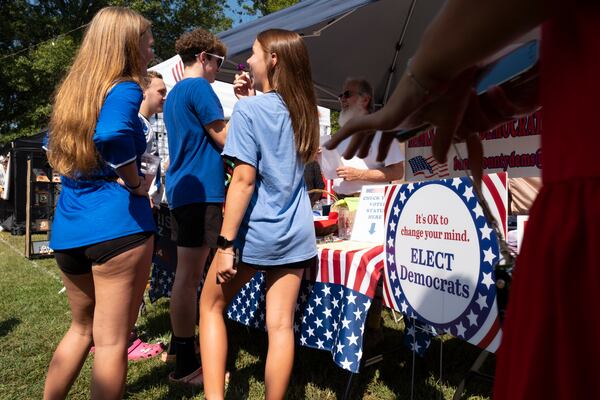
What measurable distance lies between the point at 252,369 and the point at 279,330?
1037 mm

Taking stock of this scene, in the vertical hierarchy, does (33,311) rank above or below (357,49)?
below

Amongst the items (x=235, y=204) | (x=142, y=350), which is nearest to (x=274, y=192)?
(x=235, y=204)

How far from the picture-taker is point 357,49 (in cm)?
491

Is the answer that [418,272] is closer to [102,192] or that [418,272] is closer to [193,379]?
[102,192]

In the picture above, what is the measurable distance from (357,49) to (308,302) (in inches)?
130

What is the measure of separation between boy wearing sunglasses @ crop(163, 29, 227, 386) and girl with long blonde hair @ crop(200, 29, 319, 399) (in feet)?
1.50

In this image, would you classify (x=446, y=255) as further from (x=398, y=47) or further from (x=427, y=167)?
(x=398, y=47)

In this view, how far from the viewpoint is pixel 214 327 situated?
2.05 meters

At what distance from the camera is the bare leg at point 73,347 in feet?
6.18

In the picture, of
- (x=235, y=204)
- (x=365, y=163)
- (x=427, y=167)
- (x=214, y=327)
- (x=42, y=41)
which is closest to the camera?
(x=235, y=204)

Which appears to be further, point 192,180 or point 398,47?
point 398,47

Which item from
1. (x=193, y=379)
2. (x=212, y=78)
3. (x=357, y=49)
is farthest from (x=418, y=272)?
(x=357, y=49)

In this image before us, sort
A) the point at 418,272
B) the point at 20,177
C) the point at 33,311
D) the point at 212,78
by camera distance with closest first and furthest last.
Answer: the point at 418,272
the point at 212,78
the point at 33,311
the point at 20,177

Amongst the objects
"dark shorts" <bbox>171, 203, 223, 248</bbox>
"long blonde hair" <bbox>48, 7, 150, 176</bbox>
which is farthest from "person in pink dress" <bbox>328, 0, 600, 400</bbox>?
"dark shorts" <bbox>171, 203, 223, 248</bbox>
